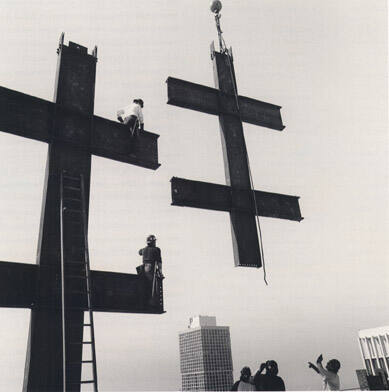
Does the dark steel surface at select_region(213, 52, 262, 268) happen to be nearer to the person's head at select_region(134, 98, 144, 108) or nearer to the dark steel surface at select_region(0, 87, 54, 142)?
the person's head at select_region(134, 98, 144, 108)

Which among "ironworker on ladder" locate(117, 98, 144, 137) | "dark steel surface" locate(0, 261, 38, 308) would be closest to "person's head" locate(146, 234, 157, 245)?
"dark steel surface" locate(0, 261, 38, 308)

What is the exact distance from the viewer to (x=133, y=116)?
304 inches

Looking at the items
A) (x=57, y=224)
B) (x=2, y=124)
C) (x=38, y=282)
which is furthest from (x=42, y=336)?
(x=2, y=124)

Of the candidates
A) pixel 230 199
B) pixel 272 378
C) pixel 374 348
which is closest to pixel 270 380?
pixel 272 378

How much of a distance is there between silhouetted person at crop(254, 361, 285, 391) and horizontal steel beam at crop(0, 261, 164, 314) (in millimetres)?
1921

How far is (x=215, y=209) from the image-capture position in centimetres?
788

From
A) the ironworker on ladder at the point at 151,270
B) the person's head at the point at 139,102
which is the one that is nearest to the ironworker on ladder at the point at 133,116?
the person's head at the point at 139,102

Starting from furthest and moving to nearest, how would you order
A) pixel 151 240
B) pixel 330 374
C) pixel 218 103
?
pixel 218 103
pixel 151 240
pixel 330 374

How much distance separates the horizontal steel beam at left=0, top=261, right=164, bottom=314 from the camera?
18.2 feet

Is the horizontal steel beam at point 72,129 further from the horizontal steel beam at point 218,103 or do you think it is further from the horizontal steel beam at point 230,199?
the horizontal steel beam at point 218,103

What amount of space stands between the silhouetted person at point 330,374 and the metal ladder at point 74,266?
3.23 metres

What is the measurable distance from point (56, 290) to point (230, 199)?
150 inches

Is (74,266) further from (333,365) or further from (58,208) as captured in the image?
(333,365)

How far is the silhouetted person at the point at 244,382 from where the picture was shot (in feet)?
17.8
